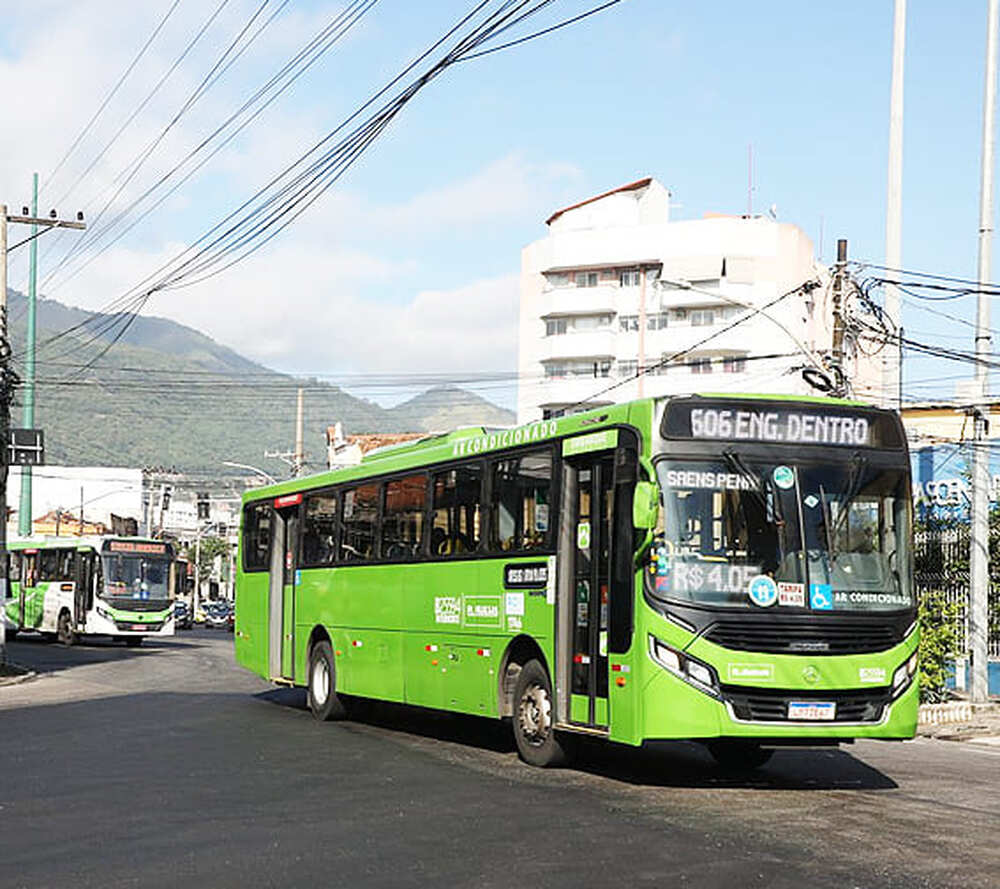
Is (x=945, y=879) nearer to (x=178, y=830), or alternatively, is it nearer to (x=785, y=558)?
(x=785, y=558)

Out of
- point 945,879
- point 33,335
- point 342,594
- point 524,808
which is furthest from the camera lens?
point 33,335

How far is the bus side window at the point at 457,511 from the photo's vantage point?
1627 cm

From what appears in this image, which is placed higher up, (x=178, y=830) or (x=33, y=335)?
(x=33, y=335)

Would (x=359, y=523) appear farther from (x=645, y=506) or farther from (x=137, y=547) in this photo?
(x=137, y=547)

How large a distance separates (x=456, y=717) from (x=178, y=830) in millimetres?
10325

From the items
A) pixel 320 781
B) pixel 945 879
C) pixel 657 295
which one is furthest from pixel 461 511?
pixel 657 295

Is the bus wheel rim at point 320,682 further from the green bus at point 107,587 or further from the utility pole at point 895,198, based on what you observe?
the green bus at point 107,587

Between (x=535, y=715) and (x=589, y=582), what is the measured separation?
1.59m

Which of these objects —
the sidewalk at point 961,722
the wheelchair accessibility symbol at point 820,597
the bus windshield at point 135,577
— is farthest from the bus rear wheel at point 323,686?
the bus windshield at point 135,577

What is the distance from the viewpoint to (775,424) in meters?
13.1

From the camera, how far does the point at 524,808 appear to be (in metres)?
11.7

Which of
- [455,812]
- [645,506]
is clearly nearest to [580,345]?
[645,506]

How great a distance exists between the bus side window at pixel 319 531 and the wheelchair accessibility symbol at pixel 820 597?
29.6 feet

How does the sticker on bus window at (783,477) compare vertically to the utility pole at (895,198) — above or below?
below
